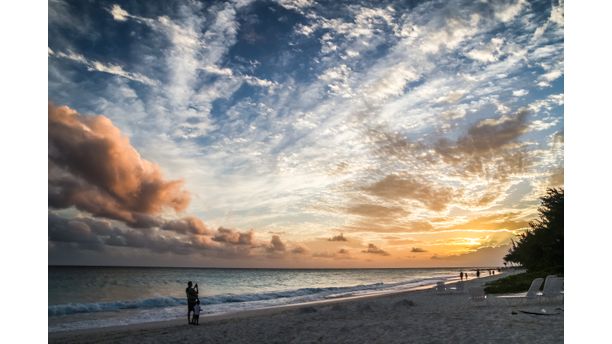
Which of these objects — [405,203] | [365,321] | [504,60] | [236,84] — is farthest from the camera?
[405,203]

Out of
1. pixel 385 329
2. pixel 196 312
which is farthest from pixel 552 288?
pixel 196 312

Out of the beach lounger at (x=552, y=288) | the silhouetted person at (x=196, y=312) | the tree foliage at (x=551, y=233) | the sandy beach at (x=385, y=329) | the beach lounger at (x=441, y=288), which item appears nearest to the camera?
the sandy beach at (x=385, y=329)

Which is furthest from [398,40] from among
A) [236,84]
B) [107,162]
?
[107,162]

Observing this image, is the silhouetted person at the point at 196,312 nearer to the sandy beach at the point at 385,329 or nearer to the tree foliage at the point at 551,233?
the sandy beach at the point at 385,329

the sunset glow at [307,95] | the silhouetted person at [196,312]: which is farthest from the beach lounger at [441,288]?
the silhouetted person at [196,312]

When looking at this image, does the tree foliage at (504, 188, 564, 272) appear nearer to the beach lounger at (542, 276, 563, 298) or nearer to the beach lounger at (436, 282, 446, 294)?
the beach lounger at (436, 282, 446, 294)

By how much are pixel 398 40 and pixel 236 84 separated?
801 cm

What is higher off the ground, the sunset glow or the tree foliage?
the sunset glow

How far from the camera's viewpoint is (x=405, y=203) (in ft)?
91.4

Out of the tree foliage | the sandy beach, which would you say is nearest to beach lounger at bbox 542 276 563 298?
the sandy beach

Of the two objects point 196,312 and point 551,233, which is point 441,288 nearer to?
point 551,233
